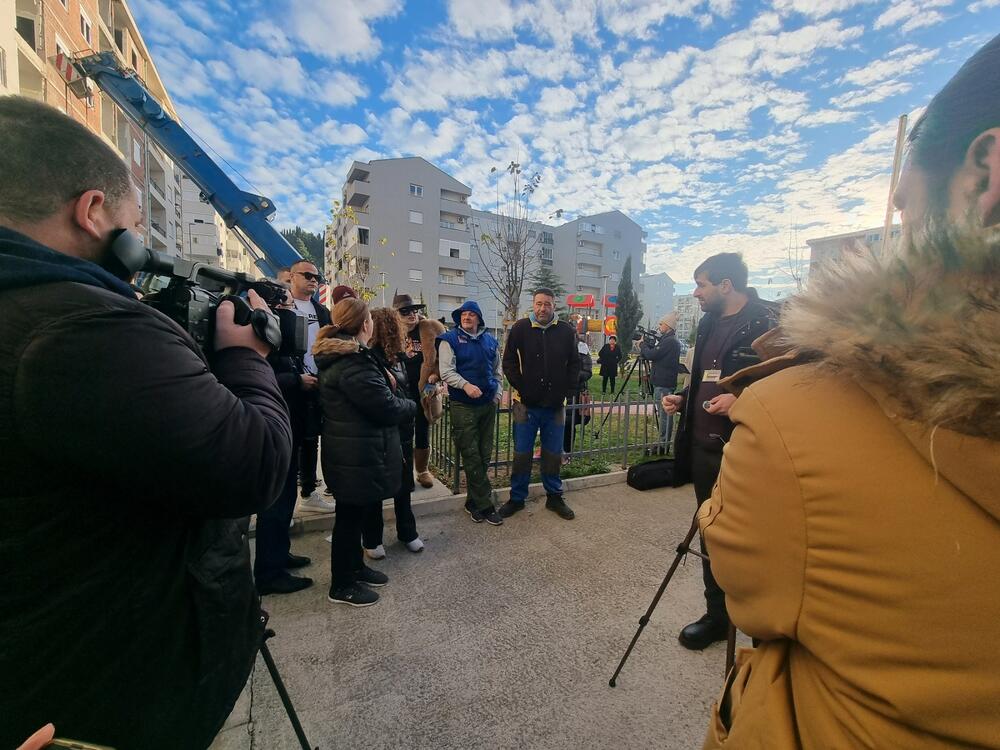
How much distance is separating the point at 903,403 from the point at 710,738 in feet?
3.04

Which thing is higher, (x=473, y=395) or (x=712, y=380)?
(x=712, y=380)

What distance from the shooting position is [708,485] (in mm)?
2836

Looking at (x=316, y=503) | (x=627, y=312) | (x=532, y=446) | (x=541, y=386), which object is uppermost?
(x=627, y=312)

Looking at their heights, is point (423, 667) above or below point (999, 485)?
below

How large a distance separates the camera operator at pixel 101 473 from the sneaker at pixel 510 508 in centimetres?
345

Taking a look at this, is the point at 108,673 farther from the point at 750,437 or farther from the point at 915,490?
the point at 915,490

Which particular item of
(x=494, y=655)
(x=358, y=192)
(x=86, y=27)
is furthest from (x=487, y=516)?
(x=358, y=192)

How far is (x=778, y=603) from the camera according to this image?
0.77 meters

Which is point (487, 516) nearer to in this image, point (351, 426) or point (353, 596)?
point (353, 596)

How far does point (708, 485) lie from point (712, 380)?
693mm

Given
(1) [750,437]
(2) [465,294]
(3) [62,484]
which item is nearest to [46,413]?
(3) [62,484]

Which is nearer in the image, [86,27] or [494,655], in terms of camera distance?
[494,655]

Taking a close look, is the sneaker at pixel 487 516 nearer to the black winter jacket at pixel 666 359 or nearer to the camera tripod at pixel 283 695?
the camera tripod at pixel 283 695

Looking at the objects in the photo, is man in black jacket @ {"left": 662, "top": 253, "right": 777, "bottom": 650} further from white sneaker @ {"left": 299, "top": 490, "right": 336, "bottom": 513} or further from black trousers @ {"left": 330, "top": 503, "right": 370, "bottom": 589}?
white sneaker @ {"left": 299, "top": 490, "right": 336, "bottom": 513}
